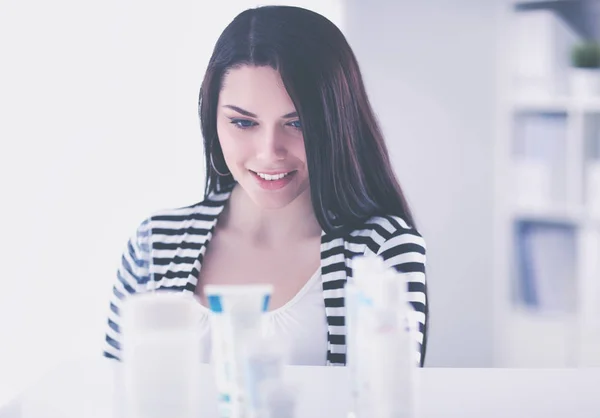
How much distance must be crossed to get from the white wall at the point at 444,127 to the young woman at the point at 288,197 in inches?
40.9

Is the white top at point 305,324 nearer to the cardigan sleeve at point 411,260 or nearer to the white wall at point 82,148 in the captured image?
the cardigan sleeve at point 411,260

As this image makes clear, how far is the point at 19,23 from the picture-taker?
3.93ft

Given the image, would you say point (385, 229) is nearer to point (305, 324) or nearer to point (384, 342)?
point (305, 324)

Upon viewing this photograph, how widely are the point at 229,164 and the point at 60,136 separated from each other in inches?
12.7

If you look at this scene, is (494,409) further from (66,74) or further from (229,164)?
(66,74)

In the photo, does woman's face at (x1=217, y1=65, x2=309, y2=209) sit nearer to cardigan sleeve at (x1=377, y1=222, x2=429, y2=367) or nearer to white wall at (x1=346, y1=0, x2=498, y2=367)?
cardigan sleeve at (x1=377, y1=222, x2=429, y2=367)

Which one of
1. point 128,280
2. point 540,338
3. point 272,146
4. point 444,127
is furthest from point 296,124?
point 540,338

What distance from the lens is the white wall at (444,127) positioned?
7.03ft

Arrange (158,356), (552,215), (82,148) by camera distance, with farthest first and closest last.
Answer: (552,215)
(82,148)
(158,356)

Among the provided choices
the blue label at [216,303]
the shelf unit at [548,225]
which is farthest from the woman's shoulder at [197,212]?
the shelf unit at [548,225]

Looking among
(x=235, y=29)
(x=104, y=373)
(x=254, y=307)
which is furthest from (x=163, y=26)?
(x=254, y=307)

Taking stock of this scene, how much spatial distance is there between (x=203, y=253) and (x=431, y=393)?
449 mm

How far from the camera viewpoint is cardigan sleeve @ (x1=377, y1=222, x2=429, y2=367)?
3.53ft

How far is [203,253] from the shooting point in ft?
3.89
